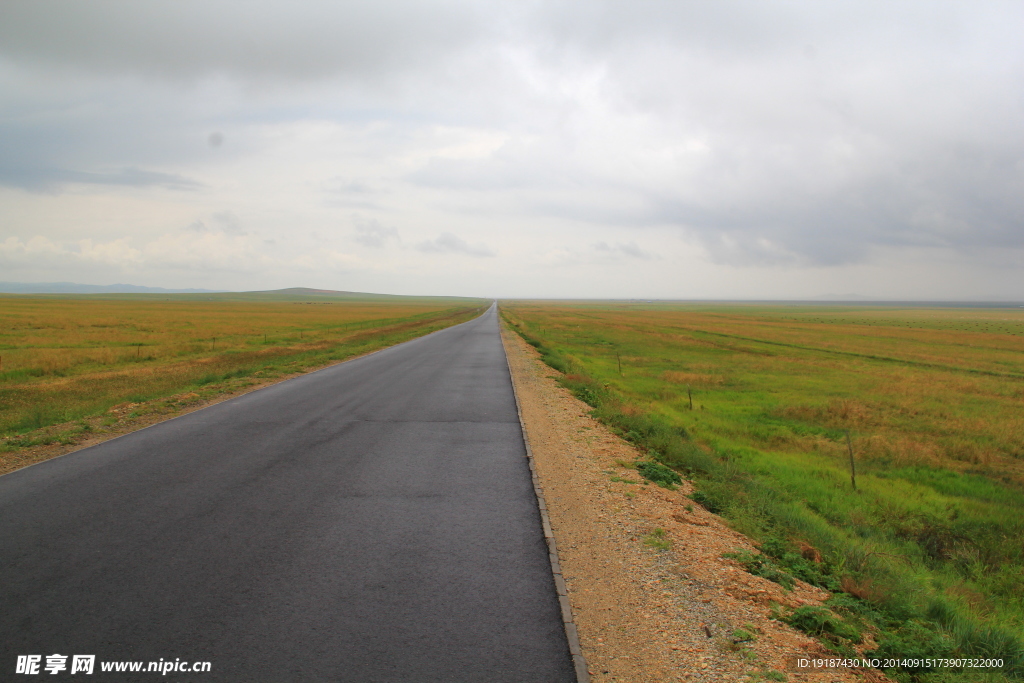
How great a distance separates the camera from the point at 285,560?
5.43m

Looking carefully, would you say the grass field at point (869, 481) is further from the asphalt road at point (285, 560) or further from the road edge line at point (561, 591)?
the asphalt road at point (285, 560)

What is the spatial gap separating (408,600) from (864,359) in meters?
39.2

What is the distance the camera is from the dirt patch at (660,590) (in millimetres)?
4121

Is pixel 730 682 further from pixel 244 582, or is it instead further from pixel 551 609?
pixel 244 582

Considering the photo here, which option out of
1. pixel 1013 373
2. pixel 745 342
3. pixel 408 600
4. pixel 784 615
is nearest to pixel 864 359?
pixel 1013 373

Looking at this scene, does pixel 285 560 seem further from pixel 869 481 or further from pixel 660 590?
pixel 869 481

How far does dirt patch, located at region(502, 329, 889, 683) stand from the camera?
4.12 meters

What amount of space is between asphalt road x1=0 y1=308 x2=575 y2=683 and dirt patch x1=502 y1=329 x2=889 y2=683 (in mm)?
392

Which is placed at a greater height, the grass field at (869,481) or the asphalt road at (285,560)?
the asphalt road at (285,560)

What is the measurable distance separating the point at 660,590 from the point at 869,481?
31.5 feet

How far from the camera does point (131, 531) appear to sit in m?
6.01

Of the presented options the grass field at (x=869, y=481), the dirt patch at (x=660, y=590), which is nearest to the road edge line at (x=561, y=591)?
the dirt patch at (x=660, y=590)

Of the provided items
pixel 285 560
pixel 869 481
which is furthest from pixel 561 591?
pixel 869 481

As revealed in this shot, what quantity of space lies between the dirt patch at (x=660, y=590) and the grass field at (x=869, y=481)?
0.41m
